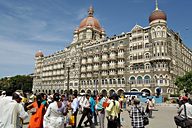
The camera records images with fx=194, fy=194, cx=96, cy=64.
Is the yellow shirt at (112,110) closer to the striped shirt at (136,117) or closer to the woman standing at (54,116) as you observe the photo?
the striped shirt at (136,117)

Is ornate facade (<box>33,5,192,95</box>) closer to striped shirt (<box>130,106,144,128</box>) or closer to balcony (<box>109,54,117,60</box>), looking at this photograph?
balcony (<box>109,54,117,60</box>)

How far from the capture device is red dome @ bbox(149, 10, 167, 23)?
45.0 meters

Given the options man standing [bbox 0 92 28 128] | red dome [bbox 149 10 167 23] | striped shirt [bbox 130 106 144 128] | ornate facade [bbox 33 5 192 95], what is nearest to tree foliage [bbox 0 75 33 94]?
ornate facade [bbox 33 5 192 95]

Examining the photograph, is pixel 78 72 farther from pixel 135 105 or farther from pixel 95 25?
pixel 135 105

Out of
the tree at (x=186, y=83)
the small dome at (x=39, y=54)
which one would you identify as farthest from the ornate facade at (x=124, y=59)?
the small dome at (x=39, y=54)

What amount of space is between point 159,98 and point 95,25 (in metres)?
36.2

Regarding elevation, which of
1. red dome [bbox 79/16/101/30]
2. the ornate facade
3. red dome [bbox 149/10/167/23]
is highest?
red dome [bbox 79/16/101/30]

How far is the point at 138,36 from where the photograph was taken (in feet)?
158

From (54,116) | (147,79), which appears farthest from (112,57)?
(54,116)

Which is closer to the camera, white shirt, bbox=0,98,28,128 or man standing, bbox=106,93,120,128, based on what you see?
white shirt, bbox=0,98,28,128

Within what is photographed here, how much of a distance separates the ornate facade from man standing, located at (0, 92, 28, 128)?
37.0 metres

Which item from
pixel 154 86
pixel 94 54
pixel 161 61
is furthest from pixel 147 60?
pixel 94 54

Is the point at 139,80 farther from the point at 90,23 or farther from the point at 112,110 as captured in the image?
the point at 112,110

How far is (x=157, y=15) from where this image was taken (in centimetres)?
4512
